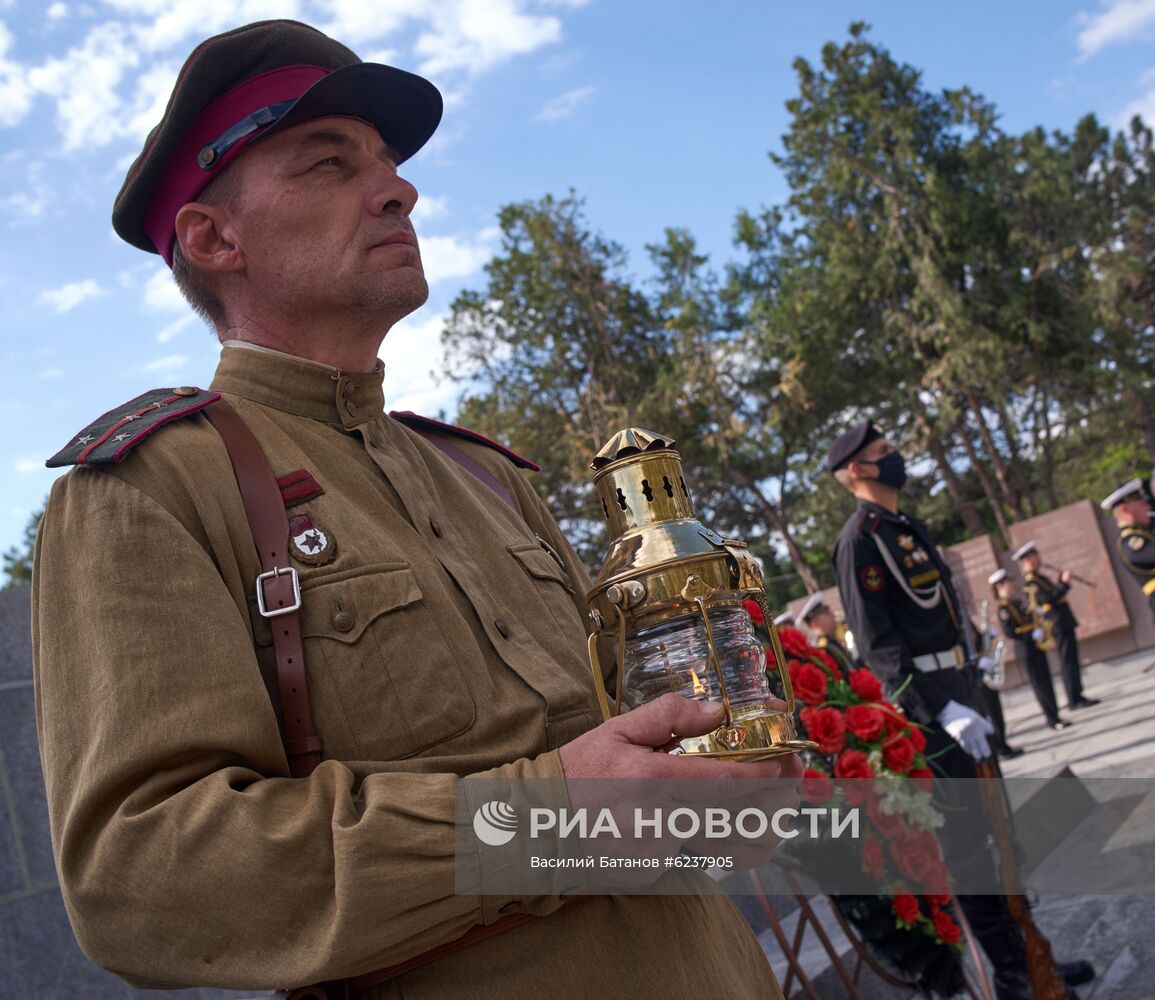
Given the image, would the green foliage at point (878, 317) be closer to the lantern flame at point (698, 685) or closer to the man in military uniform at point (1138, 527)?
the man in military uniform at point (1138, 527)

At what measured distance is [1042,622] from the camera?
50.7ft

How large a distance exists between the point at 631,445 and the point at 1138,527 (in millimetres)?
12193

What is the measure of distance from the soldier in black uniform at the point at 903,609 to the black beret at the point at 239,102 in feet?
A: 13.1

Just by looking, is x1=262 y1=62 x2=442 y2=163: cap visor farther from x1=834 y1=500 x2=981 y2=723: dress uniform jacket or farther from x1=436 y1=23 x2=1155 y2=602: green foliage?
x1=436 y1=23 x2=1155 y2=602: green foliage

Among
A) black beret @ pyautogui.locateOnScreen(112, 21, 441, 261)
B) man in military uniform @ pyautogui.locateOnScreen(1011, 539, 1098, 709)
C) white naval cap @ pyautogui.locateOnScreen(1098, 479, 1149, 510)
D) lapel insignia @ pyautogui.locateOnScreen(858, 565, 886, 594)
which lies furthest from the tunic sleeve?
man in military uniform @ pyautogui.locateOnScreen(1011, 539, 1098, 709)

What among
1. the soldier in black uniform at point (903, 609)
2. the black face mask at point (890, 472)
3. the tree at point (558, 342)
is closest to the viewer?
the soldier in black uniform at point (903, 609)

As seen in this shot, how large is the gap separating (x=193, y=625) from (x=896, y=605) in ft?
17.4

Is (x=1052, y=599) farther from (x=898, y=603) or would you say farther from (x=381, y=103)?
(x=381, y=103)

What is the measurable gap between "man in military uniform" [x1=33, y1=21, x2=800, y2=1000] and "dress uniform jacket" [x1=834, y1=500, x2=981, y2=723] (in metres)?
4.12

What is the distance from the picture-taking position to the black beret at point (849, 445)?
6.56 m

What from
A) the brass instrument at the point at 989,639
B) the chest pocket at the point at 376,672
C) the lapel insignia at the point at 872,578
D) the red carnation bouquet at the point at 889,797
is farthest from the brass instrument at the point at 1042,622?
the chest pocket at the point at 376,672

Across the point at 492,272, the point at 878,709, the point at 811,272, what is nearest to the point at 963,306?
the point at 811,272

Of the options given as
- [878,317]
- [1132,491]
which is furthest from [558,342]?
[1132,491]

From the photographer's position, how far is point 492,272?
30109mm
